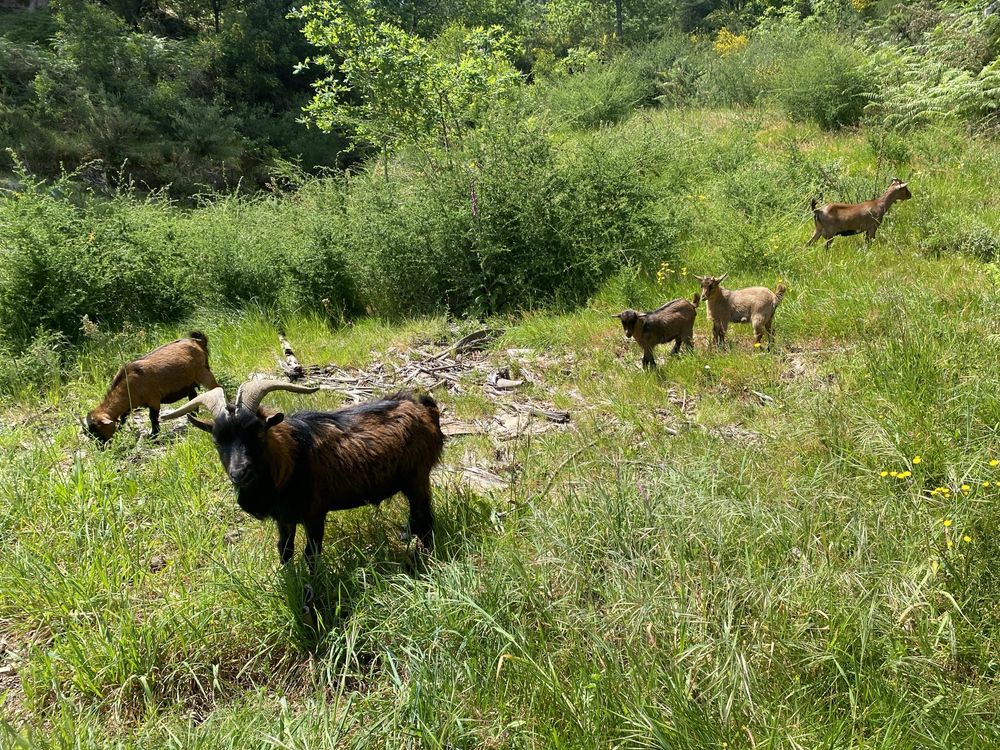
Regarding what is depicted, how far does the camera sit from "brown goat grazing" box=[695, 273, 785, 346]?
6062 mm

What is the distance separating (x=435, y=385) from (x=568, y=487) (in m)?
2.50

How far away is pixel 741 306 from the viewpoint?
20.4 ft

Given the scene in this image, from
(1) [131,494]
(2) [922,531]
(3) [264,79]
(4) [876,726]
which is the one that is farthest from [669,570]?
(3) [264,79]

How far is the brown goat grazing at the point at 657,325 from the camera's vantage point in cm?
588

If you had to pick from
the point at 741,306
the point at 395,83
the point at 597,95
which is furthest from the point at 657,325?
the point at 597,95

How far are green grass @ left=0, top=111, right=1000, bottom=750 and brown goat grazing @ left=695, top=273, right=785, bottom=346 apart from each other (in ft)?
2.58

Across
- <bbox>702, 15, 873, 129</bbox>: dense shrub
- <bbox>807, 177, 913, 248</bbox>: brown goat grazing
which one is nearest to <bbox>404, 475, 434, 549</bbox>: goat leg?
<bbox>807, 177, 913, 248</bbox>: brown goat grazing

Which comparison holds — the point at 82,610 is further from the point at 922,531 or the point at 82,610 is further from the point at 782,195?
the point at 782,195

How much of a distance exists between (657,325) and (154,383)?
481 centimetres

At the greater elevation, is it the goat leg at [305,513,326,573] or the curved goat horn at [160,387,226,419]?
the curved goat horn at [160,387,226,419]

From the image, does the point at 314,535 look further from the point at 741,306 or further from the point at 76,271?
the point at 76,271

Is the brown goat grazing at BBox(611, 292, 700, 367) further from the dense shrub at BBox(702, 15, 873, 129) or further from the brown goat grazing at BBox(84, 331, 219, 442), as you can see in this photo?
the dense shrub at BBox(702, 15, 873, 129)

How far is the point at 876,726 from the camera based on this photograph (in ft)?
7.11

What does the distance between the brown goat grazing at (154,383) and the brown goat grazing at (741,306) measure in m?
5.22
